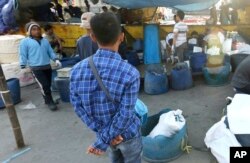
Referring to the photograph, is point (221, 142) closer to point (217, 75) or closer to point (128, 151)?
point (128, 151)

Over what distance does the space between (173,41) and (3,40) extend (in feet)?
14.4

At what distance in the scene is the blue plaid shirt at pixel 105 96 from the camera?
1973 millimetres

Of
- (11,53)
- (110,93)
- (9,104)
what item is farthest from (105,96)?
(11,53)

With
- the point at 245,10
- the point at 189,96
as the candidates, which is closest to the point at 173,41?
the point at 189,96

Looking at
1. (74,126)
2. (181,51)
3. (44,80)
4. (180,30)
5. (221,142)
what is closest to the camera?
(221,142)

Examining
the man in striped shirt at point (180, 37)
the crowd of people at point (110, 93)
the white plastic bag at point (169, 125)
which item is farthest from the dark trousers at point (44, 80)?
the crowd of people at point (110, 93)

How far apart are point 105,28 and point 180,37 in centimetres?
565

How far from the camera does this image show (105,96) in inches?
78.9

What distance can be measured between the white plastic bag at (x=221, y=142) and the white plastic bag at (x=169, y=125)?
40 centimetres

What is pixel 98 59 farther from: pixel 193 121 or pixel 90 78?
pixel 193 121

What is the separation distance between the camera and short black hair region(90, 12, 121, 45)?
192cm

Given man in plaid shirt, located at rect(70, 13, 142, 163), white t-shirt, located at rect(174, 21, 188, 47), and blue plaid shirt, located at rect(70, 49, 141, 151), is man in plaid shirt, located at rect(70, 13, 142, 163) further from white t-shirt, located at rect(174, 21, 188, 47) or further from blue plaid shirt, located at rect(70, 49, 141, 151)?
white t-shirt, located at rect(174, 21, 188, 47)

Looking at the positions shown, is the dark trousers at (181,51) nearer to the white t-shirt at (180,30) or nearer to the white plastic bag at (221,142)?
the white t-shirt at (180,30)

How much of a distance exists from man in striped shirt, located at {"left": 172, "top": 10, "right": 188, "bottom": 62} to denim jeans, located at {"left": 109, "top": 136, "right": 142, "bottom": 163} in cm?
534
